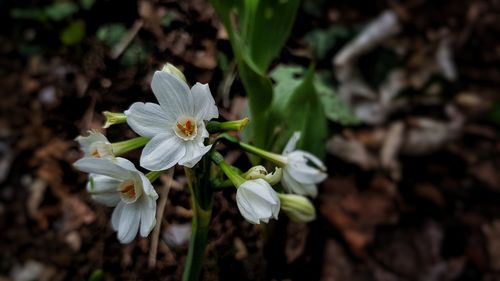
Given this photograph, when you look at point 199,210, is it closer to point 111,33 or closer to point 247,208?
point 247,208

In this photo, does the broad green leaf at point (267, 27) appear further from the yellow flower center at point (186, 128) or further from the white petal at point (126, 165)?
the white petal at point (126, 165)

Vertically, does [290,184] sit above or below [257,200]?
below

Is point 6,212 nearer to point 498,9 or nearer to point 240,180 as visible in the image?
point 240,180

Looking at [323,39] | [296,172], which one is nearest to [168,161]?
[296,172]

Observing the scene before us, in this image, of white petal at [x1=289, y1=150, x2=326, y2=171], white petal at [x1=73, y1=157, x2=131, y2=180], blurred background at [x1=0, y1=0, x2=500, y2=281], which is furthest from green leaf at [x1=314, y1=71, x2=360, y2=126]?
white petal at [x1=73, y1=157, x2=131, y2=180]

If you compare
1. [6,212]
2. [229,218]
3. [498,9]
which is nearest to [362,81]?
[498,9]

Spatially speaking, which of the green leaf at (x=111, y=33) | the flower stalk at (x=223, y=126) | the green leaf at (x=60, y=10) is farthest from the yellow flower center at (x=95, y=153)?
the green leaf at (x=60, y=10)
